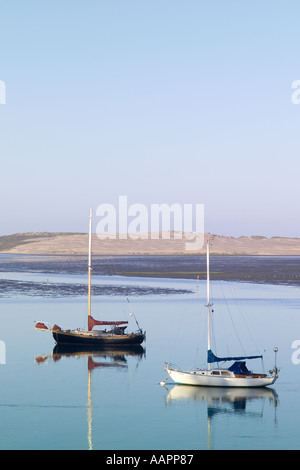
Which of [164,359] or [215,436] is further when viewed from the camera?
[164,359]

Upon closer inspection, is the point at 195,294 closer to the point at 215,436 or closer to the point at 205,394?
the point at 205,394

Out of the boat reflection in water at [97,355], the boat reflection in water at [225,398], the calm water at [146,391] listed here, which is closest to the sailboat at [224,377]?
the boat reflection in water at [225,398]

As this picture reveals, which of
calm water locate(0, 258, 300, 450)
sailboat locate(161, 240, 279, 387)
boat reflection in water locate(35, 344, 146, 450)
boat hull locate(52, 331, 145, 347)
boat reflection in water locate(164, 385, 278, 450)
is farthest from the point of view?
boat hull locate(52, 331, 145, 347)

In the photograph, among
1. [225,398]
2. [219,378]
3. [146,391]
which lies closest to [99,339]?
[146,391]

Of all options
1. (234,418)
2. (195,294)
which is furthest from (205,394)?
(195,294)

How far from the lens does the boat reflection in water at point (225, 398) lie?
45031 millimetres

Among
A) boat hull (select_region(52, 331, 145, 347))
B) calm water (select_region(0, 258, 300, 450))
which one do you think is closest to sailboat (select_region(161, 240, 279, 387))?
calm water (select_region(0, 258, 300, 450))

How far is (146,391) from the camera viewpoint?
50188 millimetres

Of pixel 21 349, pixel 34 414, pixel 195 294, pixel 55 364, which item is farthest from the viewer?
pixel 195 294

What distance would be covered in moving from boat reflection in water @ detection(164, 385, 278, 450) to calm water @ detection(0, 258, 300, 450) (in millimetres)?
71

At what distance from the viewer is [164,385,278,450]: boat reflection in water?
148ft

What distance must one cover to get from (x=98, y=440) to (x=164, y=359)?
22738 mm

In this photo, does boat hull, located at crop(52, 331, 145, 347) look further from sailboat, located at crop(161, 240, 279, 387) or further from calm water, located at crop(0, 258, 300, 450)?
sailboat, located at crop(161, 240, 279, 387)
